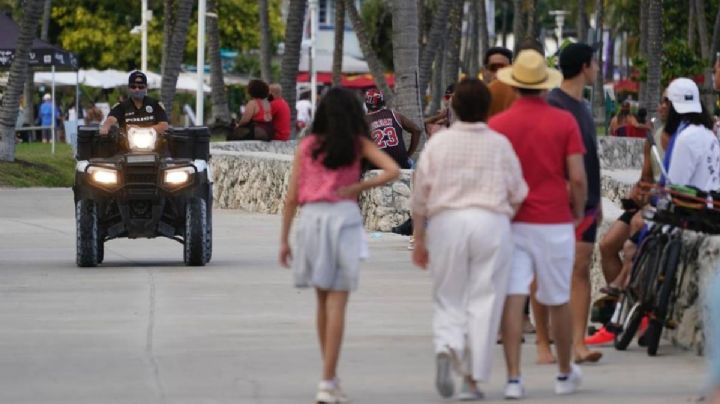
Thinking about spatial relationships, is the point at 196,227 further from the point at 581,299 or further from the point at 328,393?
the point at 328,393

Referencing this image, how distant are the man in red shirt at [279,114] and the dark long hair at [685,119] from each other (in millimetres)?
16976

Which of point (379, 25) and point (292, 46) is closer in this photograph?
point (292, 46)

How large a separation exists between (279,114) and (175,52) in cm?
668

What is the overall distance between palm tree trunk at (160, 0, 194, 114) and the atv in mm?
16556

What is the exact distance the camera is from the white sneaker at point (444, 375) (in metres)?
9.62

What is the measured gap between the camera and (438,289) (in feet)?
31.7

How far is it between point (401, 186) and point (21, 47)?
12.4 m

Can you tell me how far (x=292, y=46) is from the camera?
117ft

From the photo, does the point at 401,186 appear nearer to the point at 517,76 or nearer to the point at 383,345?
the point at 383,345

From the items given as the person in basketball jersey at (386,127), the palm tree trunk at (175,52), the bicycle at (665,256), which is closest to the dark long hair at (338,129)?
the bicycle at (665,256)

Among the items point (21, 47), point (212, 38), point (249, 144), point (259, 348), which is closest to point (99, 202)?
point (259, 348)

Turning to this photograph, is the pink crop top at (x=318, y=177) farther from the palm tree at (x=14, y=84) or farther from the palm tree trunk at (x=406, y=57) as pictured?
the palm tree at (x=14, y=84)

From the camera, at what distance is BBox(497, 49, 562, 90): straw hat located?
1023 cm

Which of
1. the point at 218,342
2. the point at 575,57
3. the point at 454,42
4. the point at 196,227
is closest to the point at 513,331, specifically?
the point at 575,57
